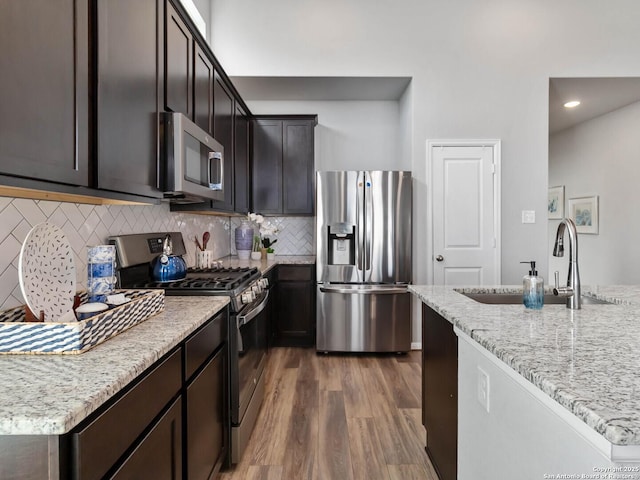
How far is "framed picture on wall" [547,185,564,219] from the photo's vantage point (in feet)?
18.8

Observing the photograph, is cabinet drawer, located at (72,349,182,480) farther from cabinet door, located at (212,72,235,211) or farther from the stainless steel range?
cabinet door, located at (212,72,235,211)

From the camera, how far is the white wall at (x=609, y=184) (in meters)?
4.45

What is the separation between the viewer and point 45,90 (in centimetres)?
100

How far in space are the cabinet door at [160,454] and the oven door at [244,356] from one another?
22.9 inches

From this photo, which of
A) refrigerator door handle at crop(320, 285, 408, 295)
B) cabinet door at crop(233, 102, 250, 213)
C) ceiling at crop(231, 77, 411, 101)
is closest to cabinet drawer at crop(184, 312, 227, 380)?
cabinet door at crop(233, 102, 250, 213)

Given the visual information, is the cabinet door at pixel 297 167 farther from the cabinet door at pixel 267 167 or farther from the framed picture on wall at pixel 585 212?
the framed picture on wall at pixel 585 212

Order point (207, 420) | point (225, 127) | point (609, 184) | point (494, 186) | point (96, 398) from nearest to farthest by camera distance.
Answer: point (96, 398)
point (207, 420)
point (225, 127)
point (494, 186)
point (609, 184)

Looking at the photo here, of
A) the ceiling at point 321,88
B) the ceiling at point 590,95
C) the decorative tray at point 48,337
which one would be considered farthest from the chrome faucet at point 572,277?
the ceiling at point 590,95

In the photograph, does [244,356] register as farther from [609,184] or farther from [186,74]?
[609,184]

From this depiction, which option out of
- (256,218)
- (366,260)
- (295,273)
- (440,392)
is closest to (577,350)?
(440,392)

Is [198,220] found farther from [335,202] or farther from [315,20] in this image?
[315,20]

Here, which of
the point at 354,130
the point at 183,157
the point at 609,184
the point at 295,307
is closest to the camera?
the point at 183,157

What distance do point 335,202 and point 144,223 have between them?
176 cm

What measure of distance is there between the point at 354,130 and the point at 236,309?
3.04m
